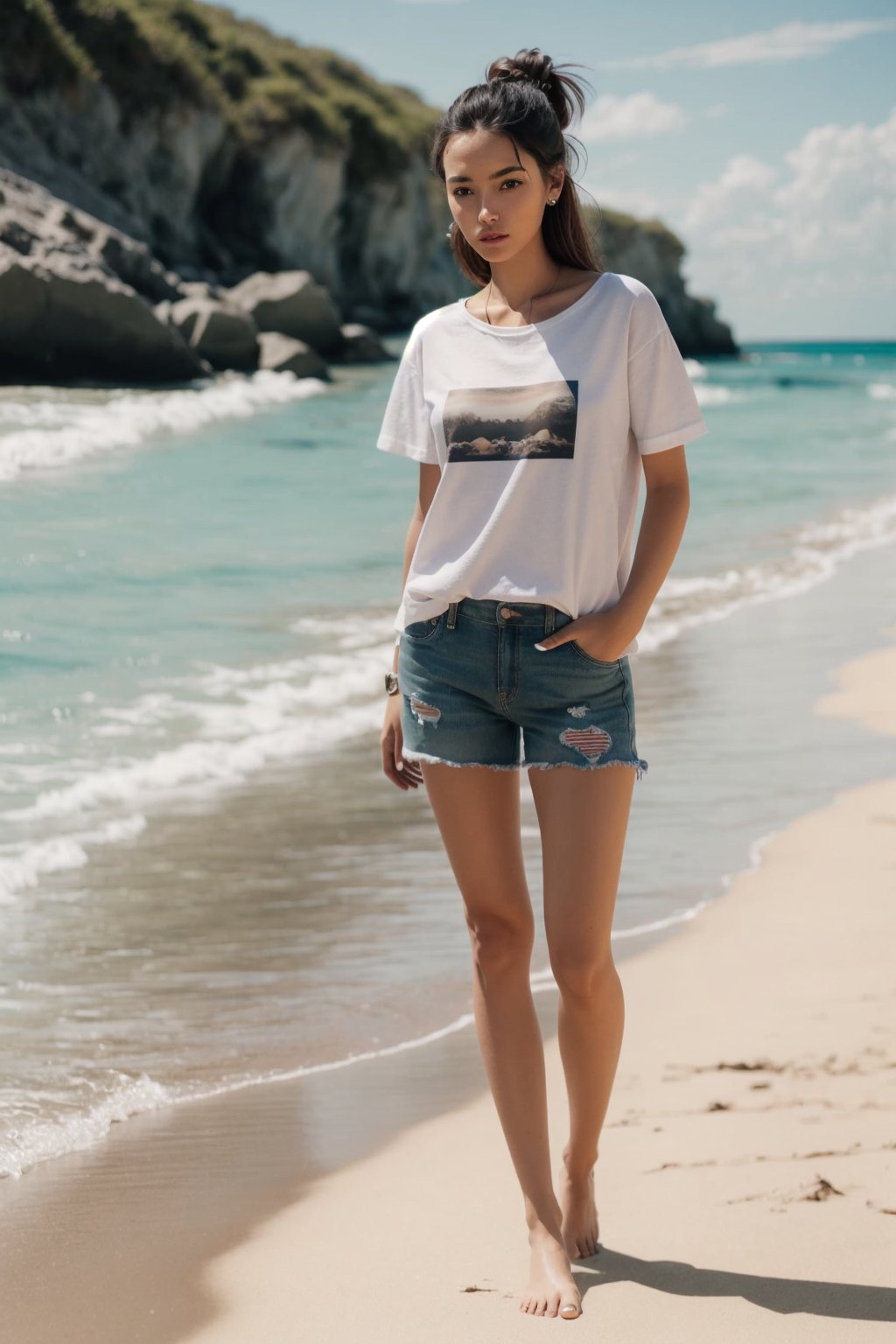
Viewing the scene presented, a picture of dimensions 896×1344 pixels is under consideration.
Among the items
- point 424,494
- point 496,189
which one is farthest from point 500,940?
point 496,189

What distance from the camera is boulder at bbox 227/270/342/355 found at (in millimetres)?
31641

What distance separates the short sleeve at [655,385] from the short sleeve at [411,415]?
36 centimetres

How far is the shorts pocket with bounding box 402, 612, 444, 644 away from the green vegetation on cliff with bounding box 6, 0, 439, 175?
27.0 metres

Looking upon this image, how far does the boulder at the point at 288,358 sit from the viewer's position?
28.0 m

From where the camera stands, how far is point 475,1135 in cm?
326

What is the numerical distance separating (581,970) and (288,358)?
1045 inches

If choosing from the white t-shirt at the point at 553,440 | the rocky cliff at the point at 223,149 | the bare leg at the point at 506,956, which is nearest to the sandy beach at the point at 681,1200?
the bare leg at the point at 506,956

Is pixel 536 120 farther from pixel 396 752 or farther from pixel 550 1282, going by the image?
pixel 550 1282

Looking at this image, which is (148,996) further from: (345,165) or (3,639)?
(345,165)

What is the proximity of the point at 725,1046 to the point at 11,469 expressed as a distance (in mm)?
12150

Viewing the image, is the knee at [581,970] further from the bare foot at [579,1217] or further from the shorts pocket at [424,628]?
the shorts pocket at [424,628]

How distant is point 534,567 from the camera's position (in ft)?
8.05

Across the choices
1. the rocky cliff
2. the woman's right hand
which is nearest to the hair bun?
the woman's right hand

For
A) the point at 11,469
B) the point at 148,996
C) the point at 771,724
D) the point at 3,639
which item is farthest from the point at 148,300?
the point at 148,996
